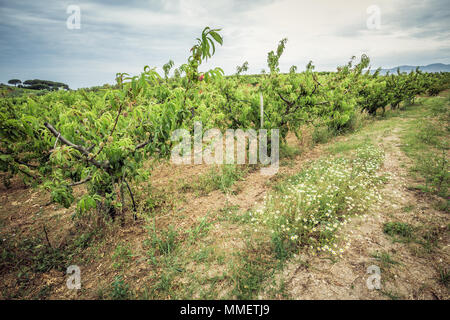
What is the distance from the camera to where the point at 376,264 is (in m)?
2.25

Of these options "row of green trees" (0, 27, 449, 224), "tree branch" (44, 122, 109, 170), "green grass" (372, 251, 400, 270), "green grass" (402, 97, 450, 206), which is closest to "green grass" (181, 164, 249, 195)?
"row of green trees" (0, 27, 449, 224)

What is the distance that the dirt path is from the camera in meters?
1.96

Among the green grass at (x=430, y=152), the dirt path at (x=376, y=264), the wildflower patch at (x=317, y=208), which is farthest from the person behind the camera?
the green grass at (x=430, y=152)

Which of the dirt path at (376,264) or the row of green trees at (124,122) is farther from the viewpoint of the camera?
the row of green trees at (124,122)

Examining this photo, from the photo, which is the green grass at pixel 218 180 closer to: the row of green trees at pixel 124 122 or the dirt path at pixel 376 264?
the row of green trees at pixel 124 122

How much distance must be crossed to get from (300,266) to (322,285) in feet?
0.93

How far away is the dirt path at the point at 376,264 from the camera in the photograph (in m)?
1.96

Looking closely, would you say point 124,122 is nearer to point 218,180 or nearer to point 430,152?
point 218,180

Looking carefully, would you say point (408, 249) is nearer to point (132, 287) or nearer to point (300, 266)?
point (300, 266)

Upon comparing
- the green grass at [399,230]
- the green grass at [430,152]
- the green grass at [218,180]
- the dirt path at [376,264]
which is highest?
the green grass at [430,152]

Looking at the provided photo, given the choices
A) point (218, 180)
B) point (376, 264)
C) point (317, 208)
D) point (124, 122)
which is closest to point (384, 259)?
point (376, 264)

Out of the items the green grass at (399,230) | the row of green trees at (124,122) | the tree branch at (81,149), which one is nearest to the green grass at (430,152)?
the green grass at (399,230)

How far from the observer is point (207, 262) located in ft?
7.82
